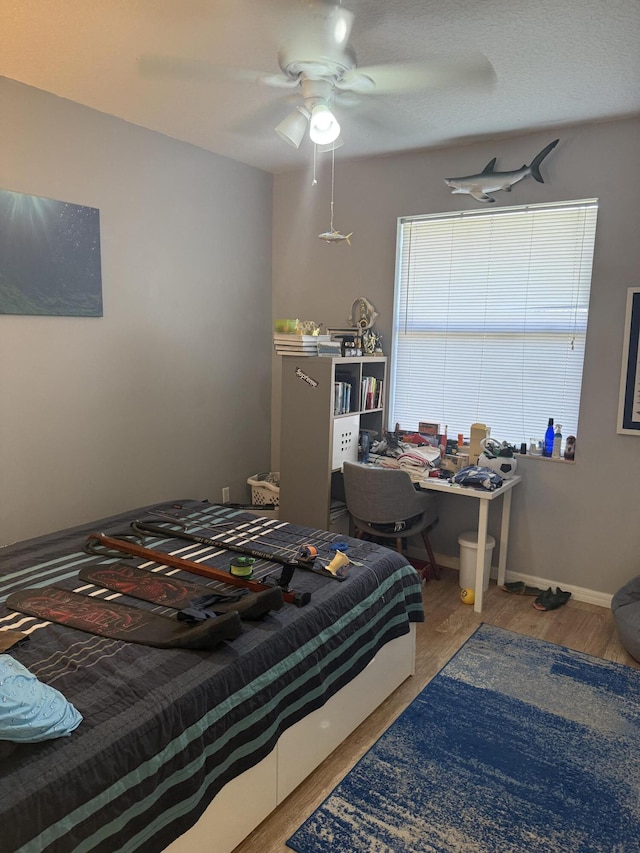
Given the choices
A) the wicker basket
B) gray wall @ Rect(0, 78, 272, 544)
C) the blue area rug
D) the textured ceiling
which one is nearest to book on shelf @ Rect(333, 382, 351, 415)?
the wicker basket

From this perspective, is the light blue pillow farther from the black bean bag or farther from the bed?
the black bean bag

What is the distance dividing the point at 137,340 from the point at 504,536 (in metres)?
2.51

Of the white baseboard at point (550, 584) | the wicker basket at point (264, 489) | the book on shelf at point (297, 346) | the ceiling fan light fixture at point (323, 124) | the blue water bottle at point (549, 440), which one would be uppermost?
the ceiling fan light fixture at point (323, 124)

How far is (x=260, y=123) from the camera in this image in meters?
3.27

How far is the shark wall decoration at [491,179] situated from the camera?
3.32 meters

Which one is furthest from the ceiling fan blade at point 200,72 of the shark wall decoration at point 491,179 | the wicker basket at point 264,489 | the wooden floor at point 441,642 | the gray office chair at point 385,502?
the wooden floor at point 441,642

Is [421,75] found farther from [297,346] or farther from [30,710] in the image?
[30,710]

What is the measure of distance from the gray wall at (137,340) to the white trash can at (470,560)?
172cm

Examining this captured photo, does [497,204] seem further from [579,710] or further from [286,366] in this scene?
[579,710]

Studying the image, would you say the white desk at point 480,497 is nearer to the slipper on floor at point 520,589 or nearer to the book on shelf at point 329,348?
the slipper on floor at point 520,589

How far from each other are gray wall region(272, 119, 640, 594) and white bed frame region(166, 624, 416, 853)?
142 cm

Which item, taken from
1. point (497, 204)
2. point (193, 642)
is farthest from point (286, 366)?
point (193, 642)

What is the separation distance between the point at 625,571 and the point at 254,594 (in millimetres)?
2355

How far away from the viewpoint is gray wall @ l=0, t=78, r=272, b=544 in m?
2.97
